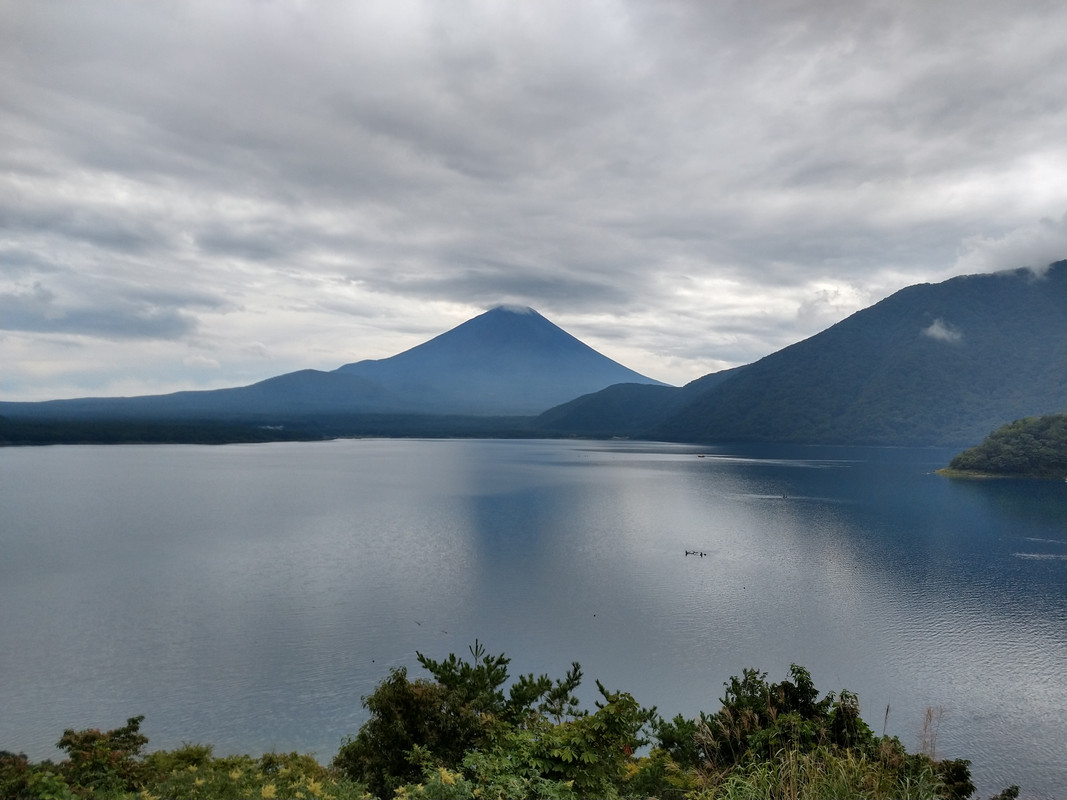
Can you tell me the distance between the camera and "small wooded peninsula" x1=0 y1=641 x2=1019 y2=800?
7617 mm

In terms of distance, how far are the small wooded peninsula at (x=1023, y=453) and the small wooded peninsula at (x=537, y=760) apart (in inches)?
4388

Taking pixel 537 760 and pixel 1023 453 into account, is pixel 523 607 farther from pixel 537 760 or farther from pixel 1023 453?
pixel 1023 453

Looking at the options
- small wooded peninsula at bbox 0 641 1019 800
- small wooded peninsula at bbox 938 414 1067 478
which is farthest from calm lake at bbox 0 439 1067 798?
small wooded peninsula at bbox 938 414 1067 478

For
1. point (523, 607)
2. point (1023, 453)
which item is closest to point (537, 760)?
point (523, 607)

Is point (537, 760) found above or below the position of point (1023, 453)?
below

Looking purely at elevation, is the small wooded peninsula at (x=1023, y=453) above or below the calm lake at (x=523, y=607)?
above

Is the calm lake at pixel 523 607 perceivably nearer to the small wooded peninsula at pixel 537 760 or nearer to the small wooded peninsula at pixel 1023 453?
the small wooded peninsula at pixel 537 760

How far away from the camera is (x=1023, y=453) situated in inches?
3898

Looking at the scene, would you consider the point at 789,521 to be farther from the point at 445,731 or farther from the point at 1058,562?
the point at 445,731

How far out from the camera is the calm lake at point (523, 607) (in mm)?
20281

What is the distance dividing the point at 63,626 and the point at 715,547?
127ft

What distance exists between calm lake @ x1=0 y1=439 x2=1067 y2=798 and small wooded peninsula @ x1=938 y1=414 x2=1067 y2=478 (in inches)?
1312

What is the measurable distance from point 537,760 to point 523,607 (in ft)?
78.3

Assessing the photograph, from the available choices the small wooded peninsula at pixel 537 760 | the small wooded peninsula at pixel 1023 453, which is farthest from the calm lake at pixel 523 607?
the small wooded peninsula at pixel 1023 453
